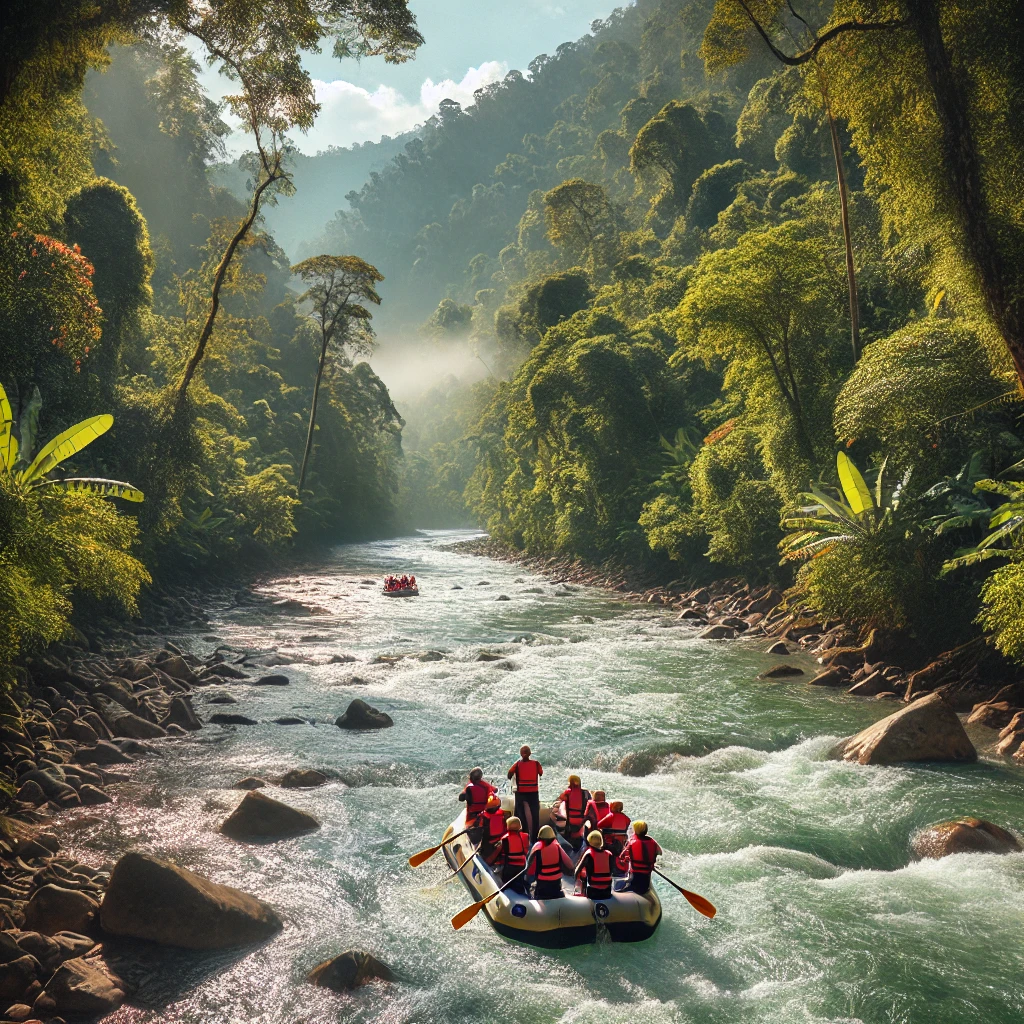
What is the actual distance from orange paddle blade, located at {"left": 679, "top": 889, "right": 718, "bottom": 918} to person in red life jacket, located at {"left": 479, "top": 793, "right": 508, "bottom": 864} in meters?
1.66

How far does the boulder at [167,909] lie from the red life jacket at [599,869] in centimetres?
267

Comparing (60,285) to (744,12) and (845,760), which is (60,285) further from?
(845,760)

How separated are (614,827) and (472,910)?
1407mm

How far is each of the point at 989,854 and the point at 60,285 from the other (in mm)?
15677

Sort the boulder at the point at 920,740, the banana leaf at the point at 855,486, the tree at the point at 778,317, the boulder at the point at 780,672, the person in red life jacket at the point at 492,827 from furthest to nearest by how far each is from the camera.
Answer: the tree at the point at 778,317
the boulder at the point at 780,672
the banana leaf at the point at 855,486
the boulder at the point at 920,740
the person in red life jacket at the point at 492,827

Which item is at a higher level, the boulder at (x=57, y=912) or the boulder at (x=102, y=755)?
the boulder at (x=57, y=912)

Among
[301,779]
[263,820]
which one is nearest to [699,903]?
[263,820]

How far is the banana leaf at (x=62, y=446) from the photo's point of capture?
10695 mm

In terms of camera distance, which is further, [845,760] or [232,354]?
[232,354]

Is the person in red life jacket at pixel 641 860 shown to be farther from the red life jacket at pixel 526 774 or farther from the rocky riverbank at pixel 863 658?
the rocky riverbank at pixel 863 658

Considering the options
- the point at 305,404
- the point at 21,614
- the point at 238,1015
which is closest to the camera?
the point at 238,1015

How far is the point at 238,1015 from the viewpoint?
526 cm

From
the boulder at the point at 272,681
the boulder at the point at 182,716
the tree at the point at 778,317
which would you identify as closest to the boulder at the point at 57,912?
the boulder at the point at 182,716

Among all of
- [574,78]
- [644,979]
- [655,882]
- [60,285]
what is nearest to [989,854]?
[655,882]
